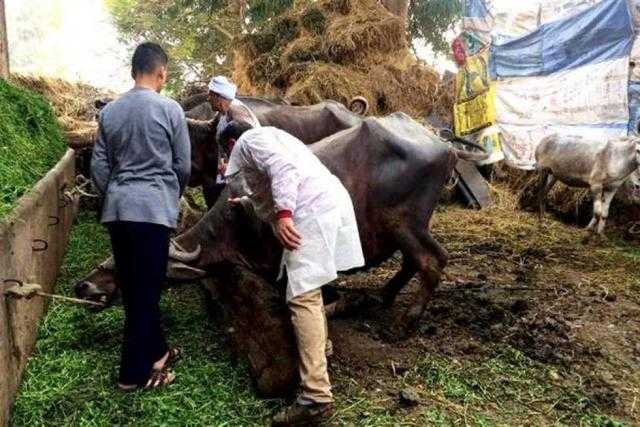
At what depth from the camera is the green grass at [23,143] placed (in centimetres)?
388

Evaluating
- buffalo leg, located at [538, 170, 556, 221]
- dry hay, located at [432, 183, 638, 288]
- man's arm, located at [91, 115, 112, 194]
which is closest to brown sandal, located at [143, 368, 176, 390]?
man's arm, located at [91, 115, 112, 194]

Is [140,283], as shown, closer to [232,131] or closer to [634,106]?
[232,131]

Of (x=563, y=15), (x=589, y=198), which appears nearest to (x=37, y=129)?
(x=589, y=198)

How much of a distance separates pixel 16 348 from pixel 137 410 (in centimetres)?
79

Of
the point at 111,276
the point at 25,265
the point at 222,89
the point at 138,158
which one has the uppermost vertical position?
the point at 222,89

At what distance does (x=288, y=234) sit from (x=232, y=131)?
2.03m

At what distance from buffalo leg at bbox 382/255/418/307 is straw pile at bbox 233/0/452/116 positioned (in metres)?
4.51

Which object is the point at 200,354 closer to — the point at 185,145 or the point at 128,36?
the point at 185,145

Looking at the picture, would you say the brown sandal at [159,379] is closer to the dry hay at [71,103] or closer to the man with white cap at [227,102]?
the man with white cap at [227,102]

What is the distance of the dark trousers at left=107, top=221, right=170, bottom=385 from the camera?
3119 mm

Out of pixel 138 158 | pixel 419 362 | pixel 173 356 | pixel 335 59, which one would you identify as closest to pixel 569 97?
pixel 335 59

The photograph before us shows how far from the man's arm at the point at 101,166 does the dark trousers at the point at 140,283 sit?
0.83ft

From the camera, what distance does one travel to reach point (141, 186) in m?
3.09

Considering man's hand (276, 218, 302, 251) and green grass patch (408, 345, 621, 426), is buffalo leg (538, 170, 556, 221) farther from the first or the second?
man's hand (276, 218, 302, 251)
